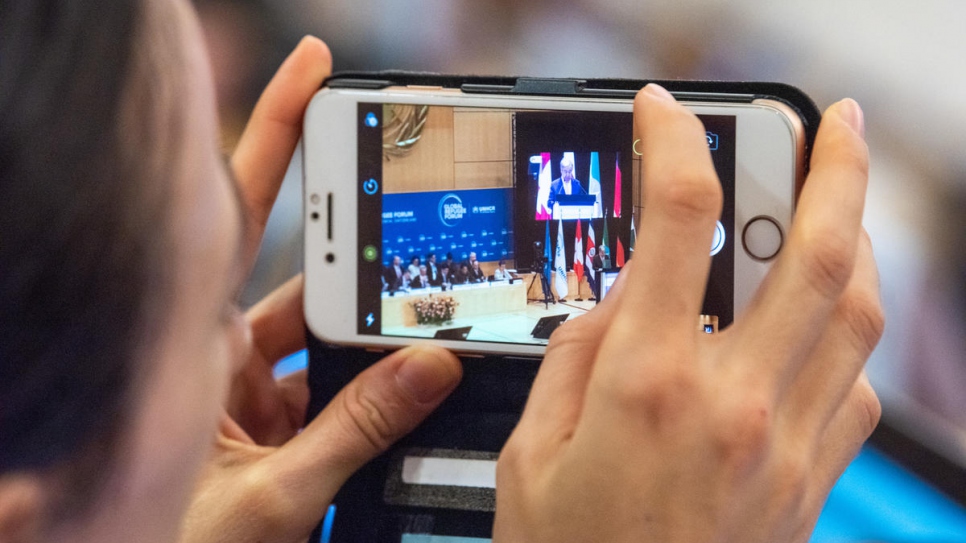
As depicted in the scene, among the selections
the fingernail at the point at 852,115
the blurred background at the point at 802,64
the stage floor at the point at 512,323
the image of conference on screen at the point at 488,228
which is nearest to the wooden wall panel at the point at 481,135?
the image of conference on screen at the point at 488,228

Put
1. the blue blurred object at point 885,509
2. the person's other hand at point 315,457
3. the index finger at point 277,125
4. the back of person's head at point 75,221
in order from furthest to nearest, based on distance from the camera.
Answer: the blue blurred object at point 885,509, the index finger at point 277,125, the person's other hand at point 315,457, the back of person's head at point 75,221

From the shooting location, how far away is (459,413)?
508 millimetres

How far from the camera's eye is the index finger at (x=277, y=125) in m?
0.55

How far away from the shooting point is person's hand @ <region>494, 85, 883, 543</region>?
284mm

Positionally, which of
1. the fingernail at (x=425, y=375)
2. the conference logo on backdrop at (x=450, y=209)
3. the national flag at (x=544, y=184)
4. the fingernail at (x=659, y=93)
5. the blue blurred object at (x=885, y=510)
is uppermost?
the fingernail at (x=659, y=93)

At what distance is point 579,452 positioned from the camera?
0.96 ft

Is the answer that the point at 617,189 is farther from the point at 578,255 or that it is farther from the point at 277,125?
the point at 277,125

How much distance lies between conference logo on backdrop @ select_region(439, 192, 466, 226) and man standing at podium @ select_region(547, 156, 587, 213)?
7 cm

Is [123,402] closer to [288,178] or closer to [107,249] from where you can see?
[107,249]

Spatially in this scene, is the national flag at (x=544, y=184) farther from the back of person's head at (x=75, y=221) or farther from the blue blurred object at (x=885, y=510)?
the blue blurred object at (x=885, y=510)

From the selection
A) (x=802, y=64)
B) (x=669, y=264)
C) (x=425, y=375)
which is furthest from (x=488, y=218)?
(x=802, y=64)

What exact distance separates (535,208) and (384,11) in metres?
0.66

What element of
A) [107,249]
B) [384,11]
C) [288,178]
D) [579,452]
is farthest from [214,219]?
[384,11]

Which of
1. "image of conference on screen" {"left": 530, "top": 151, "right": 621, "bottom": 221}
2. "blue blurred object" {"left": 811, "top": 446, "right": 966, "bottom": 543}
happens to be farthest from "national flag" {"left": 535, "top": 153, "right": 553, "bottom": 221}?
"blue blurred object" {"left": 811, "top": 446, "right": 966, "bottom": 543}
